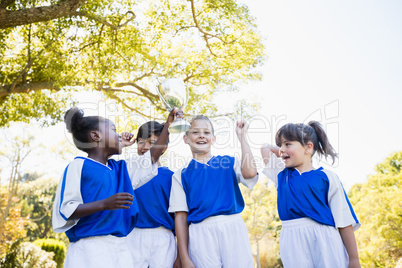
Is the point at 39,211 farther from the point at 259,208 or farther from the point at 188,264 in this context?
the point at 188,264

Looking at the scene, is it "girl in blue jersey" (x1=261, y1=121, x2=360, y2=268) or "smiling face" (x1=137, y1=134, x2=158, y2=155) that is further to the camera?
"smiling face" (x1=137, y1=134, x2=158, y2=155)

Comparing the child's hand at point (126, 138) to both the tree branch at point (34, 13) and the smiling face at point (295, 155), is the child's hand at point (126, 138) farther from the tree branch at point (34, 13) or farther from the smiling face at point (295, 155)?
the tree branch at point (34, 13)

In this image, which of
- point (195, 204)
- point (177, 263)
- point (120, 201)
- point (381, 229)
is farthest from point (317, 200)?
point (381, 229)

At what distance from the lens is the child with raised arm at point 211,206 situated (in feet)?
8.88

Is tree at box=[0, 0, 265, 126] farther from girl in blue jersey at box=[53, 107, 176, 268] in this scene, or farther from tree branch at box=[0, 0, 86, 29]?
girl in blue jersey at box=[53, 107, 176, 268]

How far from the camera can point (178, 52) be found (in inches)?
369

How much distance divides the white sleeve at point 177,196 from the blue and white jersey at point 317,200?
2.72ft

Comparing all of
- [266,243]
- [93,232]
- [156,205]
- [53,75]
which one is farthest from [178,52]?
[266,243]

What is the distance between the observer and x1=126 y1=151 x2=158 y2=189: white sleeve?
2.93 m

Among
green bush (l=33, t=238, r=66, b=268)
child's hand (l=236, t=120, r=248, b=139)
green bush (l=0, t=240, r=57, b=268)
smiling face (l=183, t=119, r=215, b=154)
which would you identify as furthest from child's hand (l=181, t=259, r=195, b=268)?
green bush (l=33, t=238, r=66, b=268)

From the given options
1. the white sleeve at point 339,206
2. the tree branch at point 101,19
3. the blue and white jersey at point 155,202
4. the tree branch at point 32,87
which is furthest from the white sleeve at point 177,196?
the tree branch at point 32,87

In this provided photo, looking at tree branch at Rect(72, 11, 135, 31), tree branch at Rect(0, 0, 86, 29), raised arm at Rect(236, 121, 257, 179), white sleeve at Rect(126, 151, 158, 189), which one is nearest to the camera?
raised arm at Rect(236, 121, 257, 179)

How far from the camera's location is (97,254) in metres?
2.26

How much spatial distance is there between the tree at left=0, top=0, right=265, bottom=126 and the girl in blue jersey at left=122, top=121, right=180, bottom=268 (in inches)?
207
